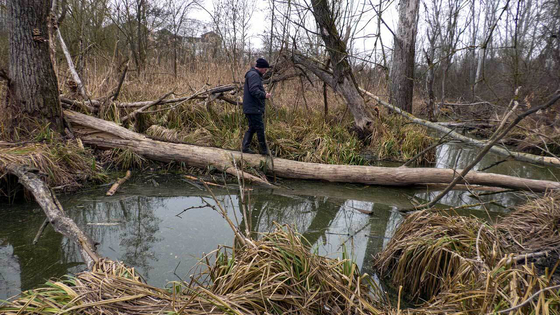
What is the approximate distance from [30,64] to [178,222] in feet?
11.5

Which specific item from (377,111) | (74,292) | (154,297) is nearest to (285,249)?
(154,297)

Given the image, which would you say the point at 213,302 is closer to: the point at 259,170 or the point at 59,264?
the point at 59,264

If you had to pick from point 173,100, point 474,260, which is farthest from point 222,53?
point 474,260

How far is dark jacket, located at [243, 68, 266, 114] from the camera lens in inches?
224

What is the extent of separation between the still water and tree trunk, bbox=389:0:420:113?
4.15 m

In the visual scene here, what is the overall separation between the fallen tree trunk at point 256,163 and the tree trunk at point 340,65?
2.13m

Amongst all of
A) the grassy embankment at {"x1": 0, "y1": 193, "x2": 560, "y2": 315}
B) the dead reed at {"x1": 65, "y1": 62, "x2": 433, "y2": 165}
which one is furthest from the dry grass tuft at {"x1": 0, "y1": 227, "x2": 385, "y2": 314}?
the dead reed at {"x1": 65, "y1": 62, "x2": 433, "y2": 165}

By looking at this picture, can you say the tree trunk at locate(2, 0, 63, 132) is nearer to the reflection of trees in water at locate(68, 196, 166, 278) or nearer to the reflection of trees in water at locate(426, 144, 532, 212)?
the reflection of trees in water at locate(68, 196, 166, 278)

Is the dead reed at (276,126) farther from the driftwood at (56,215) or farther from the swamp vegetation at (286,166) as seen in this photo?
the driftwood at (56,215)

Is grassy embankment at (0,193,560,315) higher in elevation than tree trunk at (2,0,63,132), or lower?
lower

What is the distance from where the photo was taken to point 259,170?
19.2ft

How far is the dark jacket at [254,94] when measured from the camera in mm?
5695

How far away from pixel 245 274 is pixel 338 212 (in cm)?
269

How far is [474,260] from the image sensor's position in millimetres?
2039
